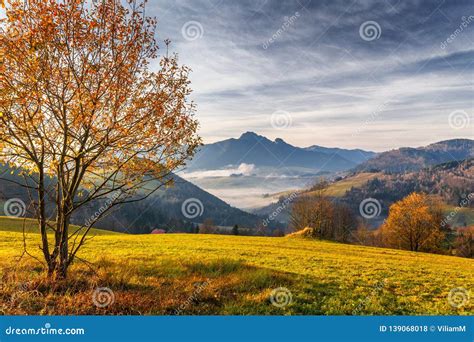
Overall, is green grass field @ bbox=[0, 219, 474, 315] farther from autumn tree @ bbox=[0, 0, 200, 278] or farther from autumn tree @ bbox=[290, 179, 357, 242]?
autumn tree @ bbox=[290, 179, 357, 242]

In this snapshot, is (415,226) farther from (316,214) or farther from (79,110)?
(79,110)

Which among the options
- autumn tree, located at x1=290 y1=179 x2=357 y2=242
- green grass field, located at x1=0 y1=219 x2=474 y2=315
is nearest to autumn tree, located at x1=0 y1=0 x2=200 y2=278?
green grass field, located at x1=0 y1=219 x2=474 y2=315

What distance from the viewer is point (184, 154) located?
48.0ft

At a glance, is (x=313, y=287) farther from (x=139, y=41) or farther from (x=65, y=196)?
(x=139, y=41)

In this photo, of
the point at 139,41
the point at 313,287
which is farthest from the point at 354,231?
the point at 139,41

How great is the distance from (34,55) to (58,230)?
7040 mm

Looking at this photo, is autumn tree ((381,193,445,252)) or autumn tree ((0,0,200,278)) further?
autumn tree ((381,193,445,252))

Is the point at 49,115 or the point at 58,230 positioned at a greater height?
the point at 49,115

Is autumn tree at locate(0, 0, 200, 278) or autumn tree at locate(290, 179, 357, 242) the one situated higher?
autumn tree at locate(0, 0, 200, 278)

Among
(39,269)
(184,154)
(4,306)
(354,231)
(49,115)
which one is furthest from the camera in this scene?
(354,231)

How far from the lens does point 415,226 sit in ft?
245

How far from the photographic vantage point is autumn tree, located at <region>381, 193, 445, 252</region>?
74.1 m

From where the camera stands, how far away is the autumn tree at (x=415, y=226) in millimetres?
74062

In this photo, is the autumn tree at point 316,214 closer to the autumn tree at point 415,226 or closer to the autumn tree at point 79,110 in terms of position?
the autumn tree at point 415,226
